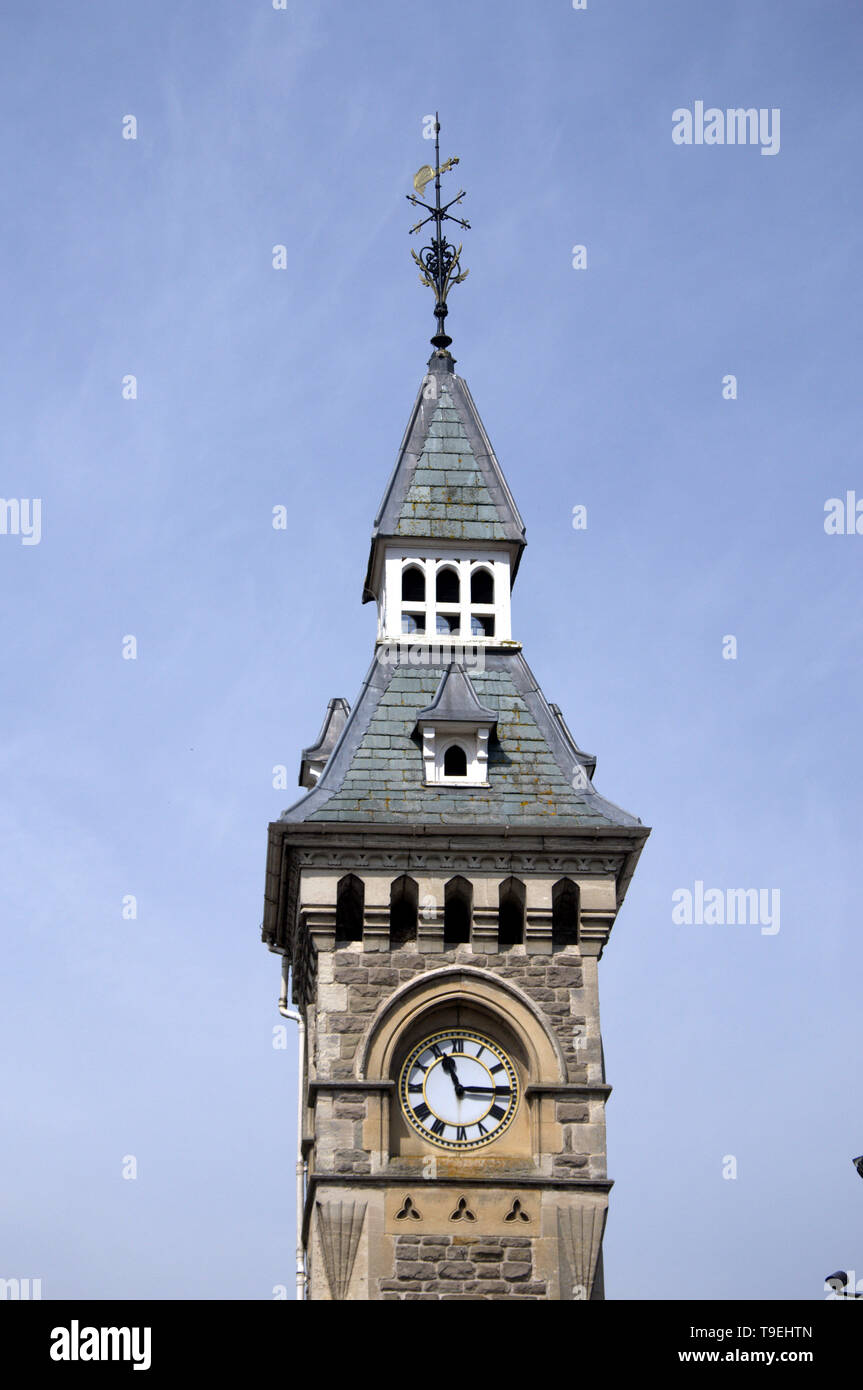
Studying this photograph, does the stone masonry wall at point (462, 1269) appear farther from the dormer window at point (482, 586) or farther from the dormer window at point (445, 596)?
the dormer window at point (482, 586)

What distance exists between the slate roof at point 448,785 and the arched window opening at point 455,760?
0.43m

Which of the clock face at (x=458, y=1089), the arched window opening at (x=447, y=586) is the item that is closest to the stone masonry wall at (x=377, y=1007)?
the clock face at (x=458, y=1089)

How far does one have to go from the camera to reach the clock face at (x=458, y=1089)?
119ft

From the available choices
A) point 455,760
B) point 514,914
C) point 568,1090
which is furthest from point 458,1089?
point 455,760

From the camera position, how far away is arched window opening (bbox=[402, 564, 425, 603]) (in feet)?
136

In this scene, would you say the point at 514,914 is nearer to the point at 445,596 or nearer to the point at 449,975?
the point at 449,975

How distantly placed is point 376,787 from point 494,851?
2278mm

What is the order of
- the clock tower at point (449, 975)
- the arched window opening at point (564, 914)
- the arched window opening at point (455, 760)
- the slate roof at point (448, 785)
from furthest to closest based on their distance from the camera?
the arched window opening at point (455, 760) < the slate roof at point (448, 785) < the arched window opening at point (564, 914) < the clock tower at point (449, 975)

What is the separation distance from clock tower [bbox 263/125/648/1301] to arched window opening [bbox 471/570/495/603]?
0.80m

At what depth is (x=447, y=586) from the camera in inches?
1644

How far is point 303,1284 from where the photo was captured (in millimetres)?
37938

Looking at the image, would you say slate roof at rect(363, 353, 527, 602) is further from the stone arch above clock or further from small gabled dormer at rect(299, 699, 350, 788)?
the stone arch above clock

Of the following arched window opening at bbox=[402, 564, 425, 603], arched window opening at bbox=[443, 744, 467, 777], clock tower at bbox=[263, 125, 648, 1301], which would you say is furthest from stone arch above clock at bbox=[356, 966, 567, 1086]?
arched window opening at bbox=[402, 564, 425, 603]
